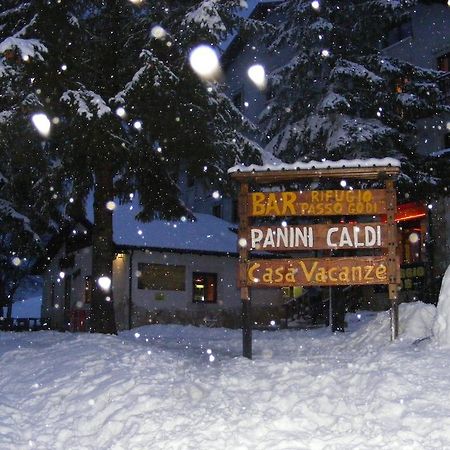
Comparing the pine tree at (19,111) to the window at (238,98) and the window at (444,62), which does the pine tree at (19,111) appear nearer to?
the window at (444,62)

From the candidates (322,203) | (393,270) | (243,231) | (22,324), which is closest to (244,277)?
(243,231)

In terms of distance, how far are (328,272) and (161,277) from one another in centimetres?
1609

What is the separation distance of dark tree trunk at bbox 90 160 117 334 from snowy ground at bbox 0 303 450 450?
482cm

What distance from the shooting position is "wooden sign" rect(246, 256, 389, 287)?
32.4 ft

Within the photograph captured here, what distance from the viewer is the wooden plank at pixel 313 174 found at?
32.8 ft

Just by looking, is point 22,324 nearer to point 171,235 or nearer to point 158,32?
point 171,235

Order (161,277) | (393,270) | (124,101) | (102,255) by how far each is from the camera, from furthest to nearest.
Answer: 1. (161,277)
2. (102,255)
3. (124,101)
4. (393,270)

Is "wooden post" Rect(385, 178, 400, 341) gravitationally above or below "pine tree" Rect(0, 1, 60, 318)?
below

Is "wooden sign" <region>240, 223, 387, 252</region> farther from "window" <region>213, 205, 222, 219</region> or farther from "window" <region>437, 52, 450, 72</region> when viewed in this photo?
"window" <region>213, 205, 222, 219</region>

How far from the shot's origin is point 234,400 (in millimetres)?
7258

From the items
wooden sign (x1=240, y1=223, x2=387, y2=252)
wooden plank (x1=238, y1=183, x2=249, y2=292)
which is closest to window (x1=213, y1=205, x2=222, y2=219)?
wooden plank (x1=238, y1=183, x2=249, y2=292)

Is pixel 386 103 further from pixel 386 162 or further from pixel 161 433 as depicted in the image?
pixel 161 433

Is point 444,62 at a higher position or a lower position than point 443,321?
higher

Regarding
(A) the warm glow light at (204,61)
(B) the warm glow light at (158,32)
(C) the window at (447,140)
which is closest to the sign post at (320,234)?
(A) the warm glow light at (204,61)
